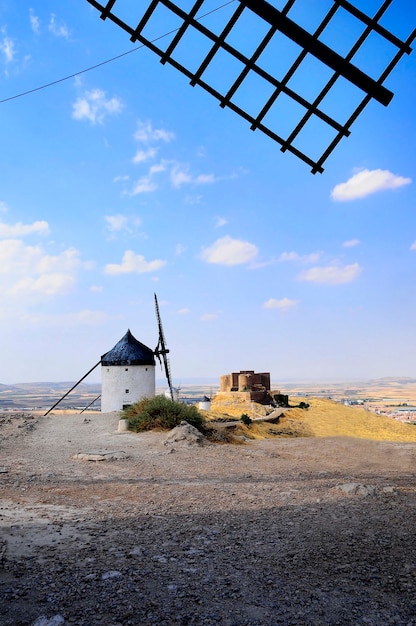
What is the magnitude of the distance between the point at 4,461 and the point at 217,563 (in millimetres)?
7552

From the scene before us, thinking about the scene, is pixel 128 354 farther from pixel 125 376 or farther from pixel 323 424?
pixel 323 424

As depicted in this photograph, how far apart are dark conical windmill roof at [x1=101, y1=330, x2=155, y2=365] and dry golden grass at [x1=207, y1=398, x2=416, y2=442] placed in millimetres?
4211

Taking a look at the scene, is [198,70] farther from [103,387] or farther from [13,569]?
[103,387]

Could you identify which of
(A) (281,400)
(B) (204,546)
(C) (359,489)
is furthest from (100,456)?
(A) (281,400)

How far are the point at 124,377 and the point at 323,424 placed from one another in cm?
1096

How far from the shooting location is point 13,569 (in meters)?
3.75

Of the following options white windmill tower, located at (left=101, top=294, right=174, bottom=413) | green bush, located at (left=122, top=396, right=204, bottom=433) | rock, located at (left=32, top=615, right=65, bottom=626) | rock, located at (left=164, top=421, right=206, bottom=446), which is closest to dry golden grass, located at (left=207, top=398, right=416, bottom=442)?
white windmill tower, located at (left=101, top=294, right=174, bottom=413)

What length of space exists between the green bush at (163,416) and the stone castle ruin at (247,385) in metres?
15.6

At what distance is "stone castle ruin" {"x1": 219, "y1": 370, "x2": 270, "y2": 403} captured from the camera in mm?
30750

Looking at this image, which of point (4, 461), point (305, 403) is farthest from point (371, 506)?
point (305, 403)

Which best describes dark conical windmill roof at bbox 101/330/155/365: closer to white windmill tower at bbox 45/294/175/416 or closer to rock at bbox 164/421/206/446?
white windmill tower at bbox 45/294/175/416

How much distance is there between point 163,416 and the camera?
47.7 feet

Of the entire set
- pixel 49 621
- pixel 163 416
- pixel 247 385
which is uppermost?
pixel 247 385

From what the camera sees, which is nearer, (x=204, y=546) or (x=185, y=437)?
(x=204, y=546)
